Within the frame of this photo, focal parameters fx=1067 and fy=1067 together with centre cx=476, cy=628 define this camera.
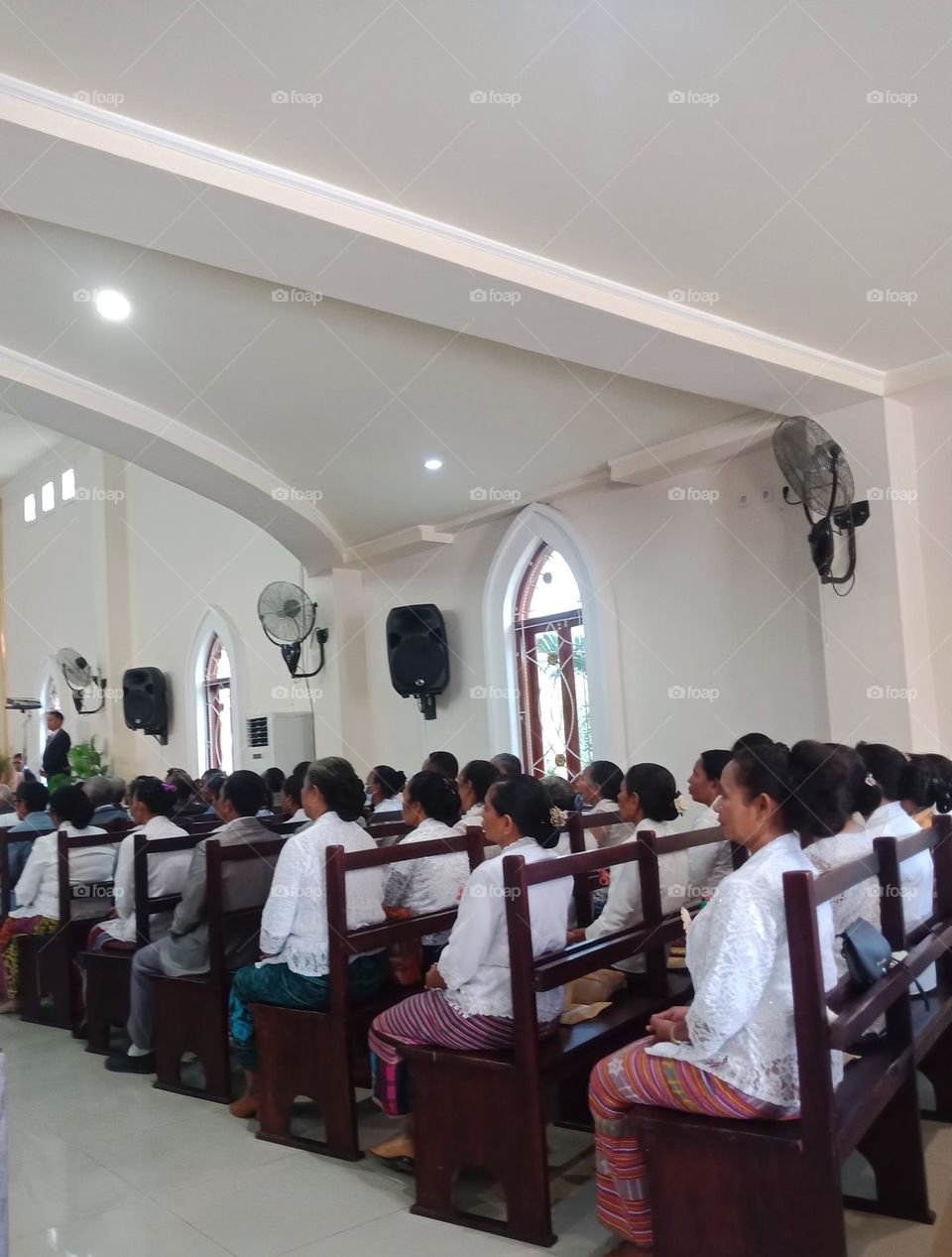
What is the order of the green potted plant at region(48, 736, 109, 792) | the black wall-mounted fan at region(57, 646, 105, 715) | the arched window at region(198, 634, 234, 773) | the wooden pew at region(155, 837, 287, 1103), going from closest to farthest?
the wooden pew at region(155, 837, 287, 1103), the arched window at region(198, 634, 234, 773), the green potted plant at region(48, 736, 109, 792), the black wall-mounted fan at region(57, 646, 105, 715)

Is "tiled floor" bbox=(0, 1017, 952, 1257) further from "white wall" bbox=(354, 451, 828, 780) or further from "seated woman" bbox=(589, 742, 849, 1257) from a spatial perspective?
"white wall" bbox=(354, 451, 828, 780)

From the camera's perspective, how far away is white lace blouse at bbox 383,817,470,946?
3.46 m

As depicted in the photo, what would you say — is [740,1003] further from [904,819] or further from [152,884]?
[152,884]

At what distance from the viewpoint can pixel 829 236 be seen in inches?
149

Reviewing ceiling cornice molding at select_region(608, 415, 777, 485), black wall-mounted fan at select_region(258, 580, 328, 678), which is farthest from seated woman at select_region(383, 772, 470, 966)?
black wall-mounted fan at select_region(258, 580, 328, 678)

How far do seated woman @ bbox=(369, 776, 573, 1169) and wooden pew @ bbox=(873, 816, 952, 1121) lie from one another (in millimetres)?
809

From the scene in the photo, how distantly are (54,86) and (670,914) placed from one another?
298cm

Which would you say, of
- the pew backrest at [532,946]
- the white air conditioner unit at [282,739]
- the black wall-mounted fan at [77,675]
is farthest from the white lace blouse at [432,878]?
the black wall-mounted fan at [77,675]

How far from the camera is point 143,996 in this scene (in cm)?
391

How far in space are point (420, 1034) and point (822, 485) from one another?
3.22 metres

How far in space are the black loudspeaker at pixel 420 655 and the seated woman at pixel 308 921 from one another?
4197mm

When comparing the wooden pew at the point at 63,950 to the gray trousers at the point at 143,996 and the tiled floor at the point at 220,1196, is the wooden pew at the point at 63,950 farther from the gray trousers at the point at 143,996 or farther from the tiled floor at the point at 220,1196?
the tiled floor at the point at 220,1196

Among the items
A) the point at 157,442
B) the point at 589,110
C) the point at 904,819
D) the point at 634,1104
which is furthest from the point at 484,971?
the point at 157,442

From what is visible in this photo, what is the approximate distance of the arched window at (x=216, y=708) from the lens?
10.4 m
